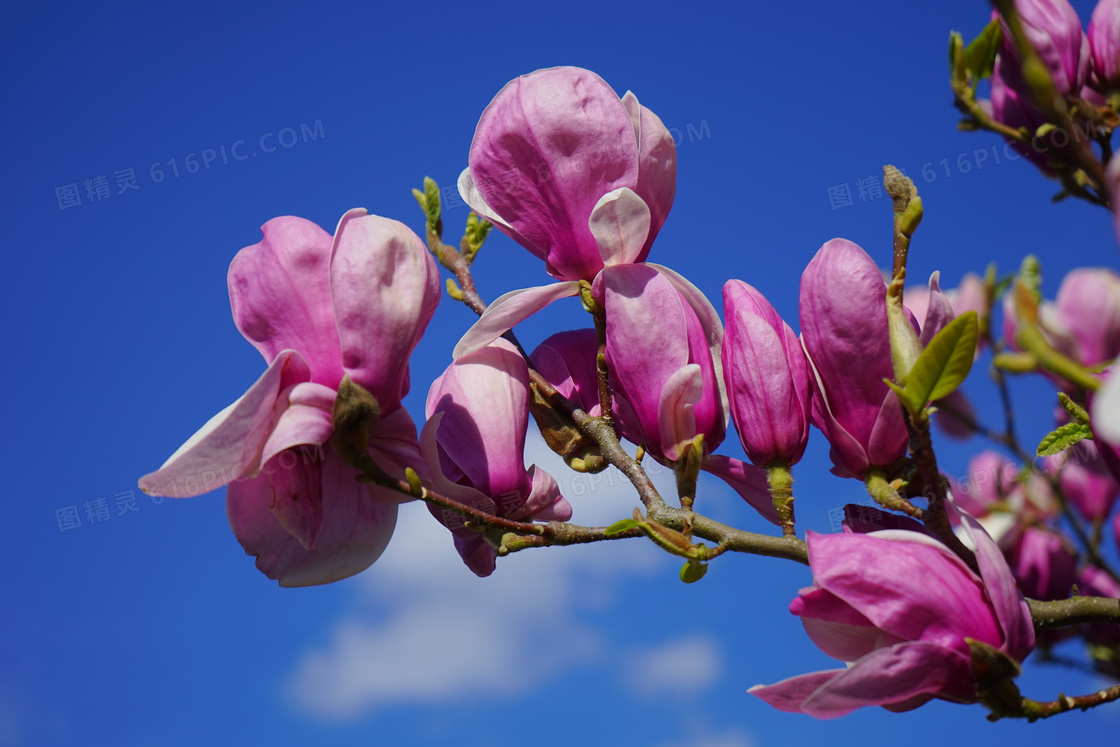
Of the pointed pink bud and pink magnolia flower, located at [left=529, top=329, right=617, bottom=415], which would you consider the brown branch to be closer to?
the pointed pink bud

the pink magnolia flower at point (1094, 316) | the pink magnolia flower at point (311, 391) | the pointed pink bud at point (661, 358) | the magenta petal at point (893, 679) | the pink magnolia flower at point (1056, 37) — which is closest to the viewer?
the magenta petal at point (893, 679)

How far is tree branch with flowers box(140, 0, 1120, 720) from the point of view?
0.68m

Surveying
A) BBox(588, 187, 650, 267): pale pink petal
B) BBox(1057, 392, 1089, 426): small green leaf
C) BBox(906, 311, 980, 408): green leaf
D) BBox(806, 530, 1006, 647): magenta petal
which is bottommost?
BBox(806, 530, 1006, 647): magenta petal

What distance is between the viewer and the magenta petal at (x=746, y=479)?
3.04ft

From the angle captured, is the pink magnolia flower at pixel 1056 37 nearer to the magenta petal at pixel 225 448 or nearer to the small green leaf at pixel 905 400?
the small green leaf at pixel 905 400

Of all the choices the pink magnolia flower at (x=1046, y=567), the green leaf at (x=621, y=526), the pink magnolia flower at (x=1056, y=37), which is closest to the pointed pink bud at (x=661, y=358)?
the green leaf at (x=621, y=526)

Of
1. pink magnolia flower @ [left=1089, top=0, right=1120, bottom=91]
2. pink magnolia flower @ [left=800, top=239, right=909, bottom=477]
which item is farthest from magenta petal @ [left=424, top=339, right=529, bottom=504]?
pink magnolia flower @ [left=1089, top=0, right=1120, bottom=91]

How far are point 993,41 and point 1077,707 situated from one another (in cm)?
65

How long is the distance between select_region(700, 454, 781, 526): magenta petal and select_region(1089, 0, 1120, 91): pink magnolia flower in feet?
2.78

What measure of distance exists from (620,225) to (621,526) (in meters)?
0.30

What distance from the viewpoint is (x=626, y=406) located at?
3.07 feet

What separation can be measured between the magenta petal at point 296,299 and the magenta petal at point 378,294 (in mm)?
29

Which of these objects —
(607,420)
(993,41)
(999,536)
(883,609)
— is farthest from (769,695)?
(999,536)

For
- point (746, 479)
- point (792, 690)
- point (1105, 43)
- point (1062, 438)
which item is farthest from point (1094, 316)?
point (792, 690)
